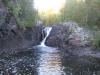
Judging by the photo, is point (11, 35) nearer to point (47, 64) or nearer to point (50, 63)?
point (50, 63)

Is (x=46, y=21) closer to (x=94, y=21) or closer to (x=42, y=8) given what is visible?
(x=42, y=8)

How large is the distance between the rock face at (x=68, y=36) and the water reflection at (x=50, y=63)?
4016 millimetres

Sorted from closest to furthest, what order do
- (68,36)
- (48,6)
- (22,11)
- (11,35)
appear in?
(11,35), (68,36), (22,11), (48,6)

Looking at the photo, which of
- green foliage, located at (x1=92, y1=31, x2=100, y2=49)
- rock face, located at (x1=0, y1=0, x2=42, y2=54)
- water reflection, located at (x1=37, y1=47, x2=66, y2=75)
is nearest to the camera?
water reflection, located at (x1=37, y1=47, x2=66, y2=75)

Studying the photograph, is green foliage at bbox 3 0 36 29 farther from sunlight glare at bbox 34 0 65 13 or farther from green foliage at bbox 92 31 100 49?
sunlight glare at bbox 34 0 65 13

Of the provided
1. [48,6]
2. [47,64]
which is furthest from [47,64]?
[48,6]

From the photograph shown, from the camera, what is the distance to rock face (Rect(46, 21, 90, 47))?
55.7 metres

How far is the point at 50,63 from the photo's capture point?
1684 inches

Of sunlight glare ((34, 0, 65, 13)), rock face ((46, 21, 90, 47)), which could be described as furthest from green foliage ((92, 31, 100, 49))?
sunlight glare ((34, 0, 65, 13))

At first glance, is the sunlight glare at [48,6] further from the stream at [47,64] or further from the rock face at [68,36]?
the stream at [47,64]

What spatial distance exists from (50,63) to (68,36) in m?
16.9

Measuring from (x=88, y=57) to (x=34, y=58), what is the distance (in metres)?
8.82

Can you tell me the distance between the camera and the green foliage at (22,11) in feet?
192

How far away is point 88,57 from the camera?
157 ft
